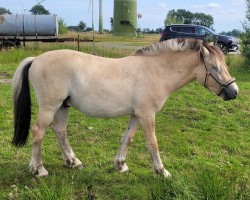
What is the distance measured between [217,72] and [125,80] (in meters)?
1.12

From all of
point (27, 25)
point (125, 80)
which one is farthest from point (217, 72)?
point (27, 25)

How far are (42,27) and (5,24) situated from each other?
2631 millimetres

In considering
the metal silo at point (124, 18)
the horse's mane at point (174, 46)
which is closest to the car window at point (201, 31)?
the horse's mane at point (174, 46)

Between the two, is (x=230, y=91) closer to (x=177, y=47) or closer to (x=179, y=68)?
(x=179, y=68)

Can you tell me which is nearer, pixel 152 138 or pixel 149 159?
pixel 152 138

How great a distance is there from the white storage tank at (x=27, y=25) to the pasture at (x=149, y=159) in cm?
1792

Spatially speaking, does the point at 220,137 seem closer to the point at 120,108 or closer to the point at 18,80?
the point at 120,108

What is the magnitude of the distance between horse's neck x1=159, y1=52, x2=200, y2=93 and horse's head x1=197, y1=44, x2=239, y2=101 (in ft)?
0.46

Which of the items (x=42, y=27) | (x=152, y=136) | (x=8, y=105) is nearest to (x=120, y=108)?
(x=152, y=136)

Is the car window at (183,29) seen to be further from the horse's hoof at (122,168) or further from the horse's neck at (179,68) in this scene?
the horse's hoof at (122,168)

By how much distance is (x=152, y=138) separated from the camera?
14.1 feet

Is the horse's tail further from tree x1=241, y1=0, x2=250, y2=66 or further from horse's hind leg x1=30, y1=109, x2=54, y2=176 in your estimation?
tree x1=241, y1=0, x2=250, y2=66

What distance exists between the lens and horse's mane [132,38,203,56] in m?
4.30

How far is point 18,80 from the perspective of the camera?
446 centimetres
